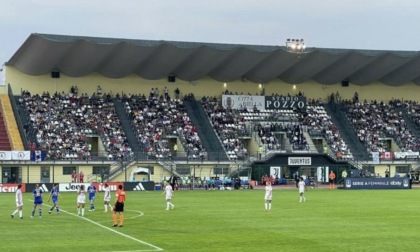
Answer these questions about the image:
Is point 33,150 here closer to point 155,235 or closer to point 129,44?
point 129,44

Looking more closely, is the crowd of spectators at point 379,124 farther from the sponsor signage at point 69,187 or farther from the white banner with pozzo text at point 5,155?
the white banner with pozzo text at point 5,155

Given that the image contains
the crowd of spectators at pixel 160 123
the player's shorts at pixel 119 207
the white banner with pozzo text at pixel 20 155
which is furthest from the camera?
the crowd of spectators at pixel 160 123

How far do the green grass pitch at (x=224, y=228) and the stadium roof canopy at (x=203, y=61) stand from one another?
30.7m

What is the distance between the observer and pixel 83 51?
261ft

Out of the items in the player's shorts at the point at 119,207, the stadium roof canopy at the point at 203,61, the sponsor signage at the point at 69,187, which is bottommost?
the player's shorts at the point at 119,207

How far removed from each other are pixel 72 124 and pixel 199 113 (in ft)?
50.6

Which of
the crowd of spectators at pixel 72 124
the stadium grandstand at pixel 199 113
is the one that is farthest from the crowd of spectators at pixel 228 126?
the crowd of spectators at pixel 72 124

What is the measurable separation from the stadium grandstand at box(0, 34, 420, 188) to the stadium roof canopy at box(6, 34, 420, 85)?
0.55ft

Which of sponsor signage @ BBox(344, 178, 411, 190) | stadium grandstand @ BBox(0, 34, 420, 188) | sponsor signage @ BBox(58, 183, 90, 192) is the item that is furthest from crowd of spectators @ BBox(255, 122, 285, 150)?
sponsor signage @ BBox(58, 183, 90, 192)

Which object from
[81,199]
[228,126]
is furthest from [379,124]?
[81,199]

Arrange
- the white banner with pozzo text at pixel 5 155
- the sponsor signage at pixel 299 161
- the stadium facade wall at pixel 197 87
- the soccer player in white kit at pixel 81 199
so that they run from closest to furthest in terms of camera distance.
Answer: the soccer player in white kit at pixel 81 199, the white banner with pozzo text at pixel 5 155, the sponsor signage at pixel 299 161, the stadium facade wall at pixel 197 87

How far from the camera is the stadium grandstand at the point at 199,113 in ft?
250

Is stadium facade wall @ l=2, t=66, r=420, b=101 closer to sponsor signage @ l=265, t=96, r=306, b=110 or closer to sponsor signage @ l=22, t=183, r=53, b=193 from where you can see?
sponsor signage @ l=265, t=96, r=306, b=110

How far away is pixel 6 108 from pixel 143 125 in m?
14.0
